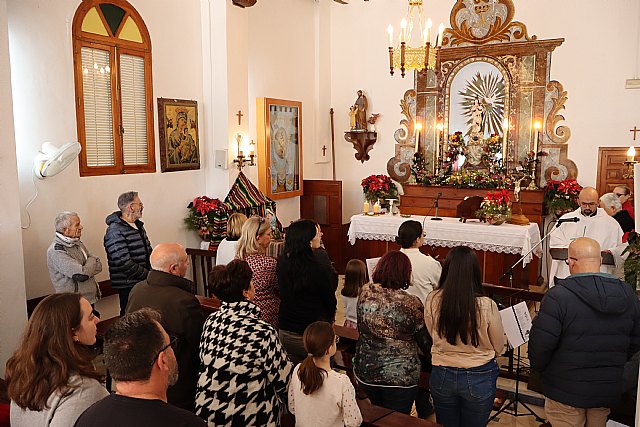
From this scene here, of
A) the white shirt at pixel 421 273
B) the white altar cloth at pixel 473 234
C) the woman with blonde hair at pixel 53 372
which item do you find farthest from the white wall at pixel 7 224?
the white altar cloth at pixel 473 234

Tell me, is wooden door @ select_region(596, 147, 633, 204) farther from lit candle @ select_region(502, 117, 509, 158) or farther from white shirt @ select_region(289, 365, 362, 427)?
white shirt @ select_region(289, 365, 362, 427)

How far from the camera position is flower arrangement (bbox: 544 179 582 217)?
29.8 ft

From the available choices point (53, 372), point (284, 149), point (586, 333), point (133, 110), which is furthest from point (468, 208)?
point (53, 372)

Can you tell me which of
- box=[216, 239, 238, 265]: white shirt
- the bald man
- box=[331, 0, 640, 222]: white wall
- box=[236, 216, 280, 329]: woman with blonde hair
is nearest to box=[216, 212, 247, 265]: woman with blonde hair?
box=[216, 239, 238, 265]: white shirt

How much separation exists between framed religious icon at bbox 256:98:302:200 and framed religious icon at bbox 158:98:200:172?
1604 millimetres

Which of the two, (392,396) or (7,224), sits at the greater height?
(7,224)

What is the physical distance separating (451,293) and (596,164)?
7193 millimetres

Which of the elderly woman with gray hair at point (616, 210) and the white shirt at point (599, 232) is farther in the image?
the elderly woman with gray hair at point (616, 210)

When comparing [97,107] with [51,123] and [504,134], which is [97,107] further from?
[504,134]

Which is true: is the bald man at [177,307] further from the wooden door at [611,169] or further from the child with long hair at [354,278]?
the wooden door at [611,169]

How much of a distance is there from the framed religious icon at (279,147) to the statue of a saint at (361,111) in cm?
115

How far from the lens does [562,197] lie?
9.12m

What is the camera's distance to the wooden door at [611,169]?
9.05 meters

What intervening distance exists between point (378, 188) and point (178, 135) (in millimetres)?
3839
